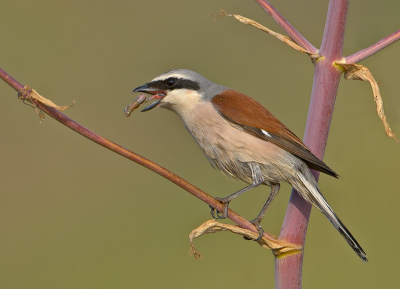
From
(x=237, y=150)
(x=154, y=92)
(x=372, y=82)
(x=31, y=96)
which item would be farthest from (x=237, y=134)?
(x=31, y=96)

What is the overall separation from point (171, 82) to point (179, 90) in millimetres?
56

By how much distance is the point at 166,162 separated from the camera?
14.5 ft

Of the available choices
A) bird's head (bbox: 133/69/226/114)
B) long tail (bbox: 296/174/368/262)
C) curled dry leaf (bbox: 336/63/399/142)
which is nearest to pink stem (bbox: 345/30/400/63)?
curled dry leaf (bbox: 336/63/399/142)

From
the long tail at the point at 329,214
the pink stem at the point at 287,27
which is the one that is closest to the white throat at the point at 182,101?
the long tail at the point at 329,214

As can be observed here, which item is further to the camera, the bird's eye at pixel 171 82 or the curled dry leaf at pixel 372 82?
the bird's eye at pixel 171 82

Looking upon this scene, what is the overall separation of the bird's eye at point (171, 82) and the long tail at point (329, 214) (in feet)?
2.32

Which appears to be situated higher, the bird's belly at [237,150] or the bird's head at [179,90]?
the bird's head at [179,90]

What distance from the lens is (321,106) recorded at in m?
1.21

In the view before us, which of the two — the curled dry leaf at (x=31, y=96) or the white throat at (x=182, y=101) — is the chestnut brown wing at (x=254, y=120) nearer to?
the white throat at (x=182, y=101)

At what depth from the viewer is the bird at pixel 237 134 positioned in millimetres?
1904

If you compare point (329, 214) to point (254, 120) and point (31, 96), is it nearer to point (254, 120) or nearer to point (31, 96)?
point (254, 120)

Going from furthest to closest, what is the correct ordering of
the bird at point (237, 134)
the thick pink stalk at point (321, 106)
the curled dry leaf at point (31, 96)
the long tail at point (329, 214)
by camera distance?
the bird at point (237, 134), the long tail at point (329, 214), the thick pink stalk at point (321, 106), the curled dry leaf at point (31, 96)

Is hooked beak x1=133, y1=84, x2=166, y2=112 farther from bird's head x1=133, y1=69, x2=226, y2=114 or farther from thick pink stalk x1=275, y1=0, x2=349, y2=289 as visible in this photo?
thick pink stalk x1=275, y1=0, x2=349, y2=289

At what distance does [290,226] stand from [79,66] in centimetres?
436
